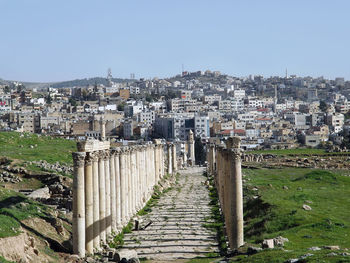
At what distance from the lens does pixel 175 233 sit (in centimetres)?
3052

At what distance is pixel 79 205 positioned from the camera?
24.9 m

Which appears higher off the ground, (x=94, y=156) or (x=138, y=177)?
(x=94, y=156)

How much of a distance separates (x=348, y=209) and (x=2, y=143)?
36.0m

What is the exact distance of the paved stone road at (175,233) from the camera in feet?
86.3

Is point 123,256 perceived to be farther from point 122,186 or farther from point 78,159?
point 122,186

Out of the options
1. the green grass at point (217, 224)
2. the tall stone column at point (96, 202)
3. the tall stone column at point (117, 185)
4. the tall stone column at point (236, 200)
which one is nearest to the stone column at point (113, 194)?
the tall stone column at point (117, 185)

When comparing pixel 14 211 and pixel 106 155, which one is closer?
pixel 14 211

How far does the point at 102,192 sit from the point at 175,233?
14.7 feet

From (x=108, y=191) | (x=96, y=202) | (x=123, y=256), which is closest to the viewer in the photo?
(x=123, y=256)

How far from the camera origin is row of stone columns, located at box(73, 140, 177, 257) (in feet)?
81.9

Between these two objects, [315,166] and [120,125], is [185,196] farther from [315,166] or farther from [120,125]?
[120,125]

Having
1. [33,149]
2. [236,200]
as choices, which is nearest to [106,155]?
[236,200]

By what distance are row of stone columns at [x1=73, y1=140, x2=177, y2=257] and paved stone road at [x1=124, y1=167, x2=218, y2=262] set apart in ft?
3.98

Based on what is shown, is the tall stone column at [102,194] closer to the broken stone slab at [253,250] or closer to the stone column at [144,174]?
the broken stone slab at [253,250]
